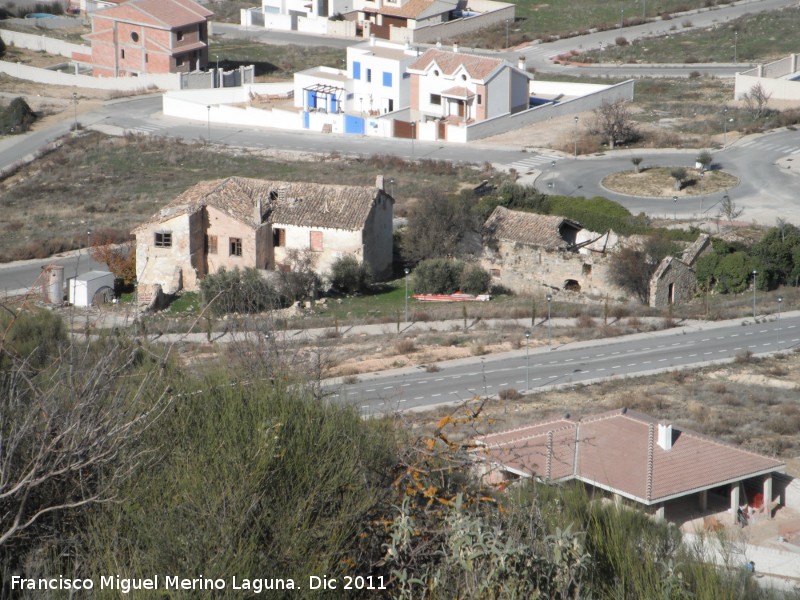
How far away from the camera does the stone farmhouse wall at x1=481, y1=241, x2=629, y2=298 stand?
44.1 metres

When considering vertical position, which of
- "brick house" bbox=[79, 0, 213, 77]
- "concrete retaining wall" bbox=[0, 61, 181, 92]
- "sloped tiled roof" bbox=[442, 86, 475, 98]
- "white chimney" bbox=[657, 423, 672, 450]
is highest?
"brick house" bbox=[79, 0, 213, 77]

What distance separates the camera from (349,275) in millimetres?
43094

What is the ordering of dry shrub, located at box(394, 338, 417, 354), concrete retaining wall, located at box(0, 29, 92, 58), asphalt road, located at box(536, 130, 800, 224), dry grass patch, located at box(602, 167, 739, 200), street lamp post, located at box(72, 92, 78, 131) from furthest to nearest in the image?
concrete retaining wall, located at box(0, 29, 92, 58), street lamp post, located at box(72, 92, 78, 131), dry grass patch, located at box(602, 167, 739, 200), asphalt road, located at box(536, 130, 800, 224), dry shrub, located at box(394, 338, 417, 354)

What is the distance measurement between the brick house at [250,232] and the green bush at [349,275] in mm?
425

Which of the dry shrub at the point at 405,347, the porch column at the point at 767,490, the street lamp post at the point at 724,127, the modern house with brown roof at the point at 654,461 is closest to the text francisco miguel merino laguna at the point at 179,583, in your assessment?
the modern house with brown roof at the point at 654,461

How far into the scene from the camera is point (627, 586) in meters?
10.9

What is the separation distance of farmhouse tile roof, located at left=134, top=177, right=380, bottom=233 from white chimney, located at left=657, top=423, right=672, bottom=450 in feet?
71.8

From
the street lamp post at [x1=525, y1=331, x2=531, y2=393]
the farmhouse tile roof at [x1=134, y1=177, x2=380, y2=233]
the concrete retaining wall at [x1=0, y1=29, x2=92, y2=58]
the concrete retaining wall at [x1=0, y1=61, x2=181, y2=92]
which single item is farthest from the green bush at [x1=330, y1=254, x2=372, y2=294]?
the concrete retaining wall at [x1=0, y1=29, x2=92, y2=58]

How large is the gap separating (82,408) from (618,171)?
4949 centimetres

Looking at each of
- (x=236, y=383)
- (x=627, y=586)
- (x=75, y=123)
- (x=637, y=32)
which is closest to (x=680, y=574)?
(x=627, y=586)

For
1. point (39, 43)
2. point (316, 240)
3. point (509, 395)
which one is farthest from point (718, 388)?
point (39, 43)

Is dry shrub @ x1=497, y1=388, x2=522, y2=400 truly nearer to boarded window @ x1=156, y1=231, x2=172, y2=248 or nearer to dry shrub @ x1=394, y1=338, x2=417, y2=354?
dry shrub @ x1=394, y1=338, x2=417, y2=354

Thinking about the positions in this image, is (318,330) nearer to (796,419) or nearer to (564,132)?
(796,419)

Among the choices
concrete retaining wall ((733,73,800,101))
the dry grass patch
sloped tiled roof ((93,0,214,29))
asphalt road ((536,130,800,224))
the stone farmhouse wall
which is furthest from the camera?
sloped tiled roof ((93,0,214,29))
